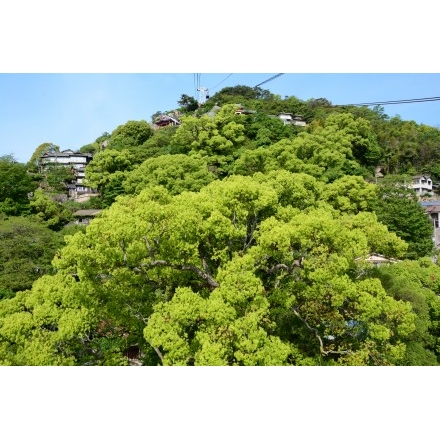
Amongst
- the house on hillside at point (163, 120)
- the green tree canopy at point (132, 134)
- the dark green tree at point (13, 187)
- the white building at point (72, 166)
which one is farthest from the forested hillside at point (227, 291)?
the house on hillside at point (163, 120)

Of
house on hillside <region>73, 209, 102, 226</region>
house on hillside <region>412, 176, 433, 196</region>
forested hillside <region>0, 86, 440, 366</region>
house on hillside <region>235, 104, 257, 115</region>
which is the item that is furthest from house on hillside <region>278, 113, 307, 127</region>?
forested hillside <region>0, 86, 440, 366</region>

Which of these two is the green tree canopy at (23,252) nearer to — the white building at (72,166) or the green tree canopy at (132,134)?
the white building at (72,166)

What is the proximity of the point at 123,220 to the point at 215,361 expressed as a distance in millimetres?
2097

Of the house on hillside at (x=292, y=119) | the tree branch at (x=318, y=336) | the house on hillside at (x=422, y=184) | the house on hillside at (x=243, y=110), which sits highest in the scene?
the house on hillside at (x=243, y=110)

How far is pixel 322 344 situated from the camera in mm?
5652

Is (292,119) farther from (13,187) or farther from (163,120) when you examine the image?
(13,187)

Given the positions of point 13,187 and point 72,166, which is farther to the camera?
point 72,166

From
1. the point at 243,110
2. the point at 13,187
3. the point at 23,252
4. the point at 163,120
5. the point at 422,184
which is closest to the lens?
the point at 23,252

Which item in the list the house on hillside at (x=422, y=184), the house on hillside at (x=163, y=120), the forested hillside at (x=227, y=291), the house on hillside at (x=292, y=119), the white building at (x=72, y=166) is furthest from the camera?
the house on hillside at (x=163, y=120)

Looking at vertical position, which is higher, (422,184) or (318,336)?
(422,184)

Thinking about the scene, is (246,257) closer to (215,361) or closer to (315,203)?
(215,361)

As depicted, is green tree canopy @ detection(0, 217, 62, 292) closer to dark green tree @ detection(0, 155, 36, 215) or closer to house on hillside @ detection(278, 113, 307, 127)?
dark green tree @ detection(0, 155, 36, 215)

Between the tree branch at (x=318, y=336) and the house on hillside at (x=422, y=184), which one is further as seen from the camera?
the house on hillside at (x=422, y=184)

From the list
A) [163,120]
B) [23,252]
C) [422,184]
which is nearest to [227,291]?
[23,252]
